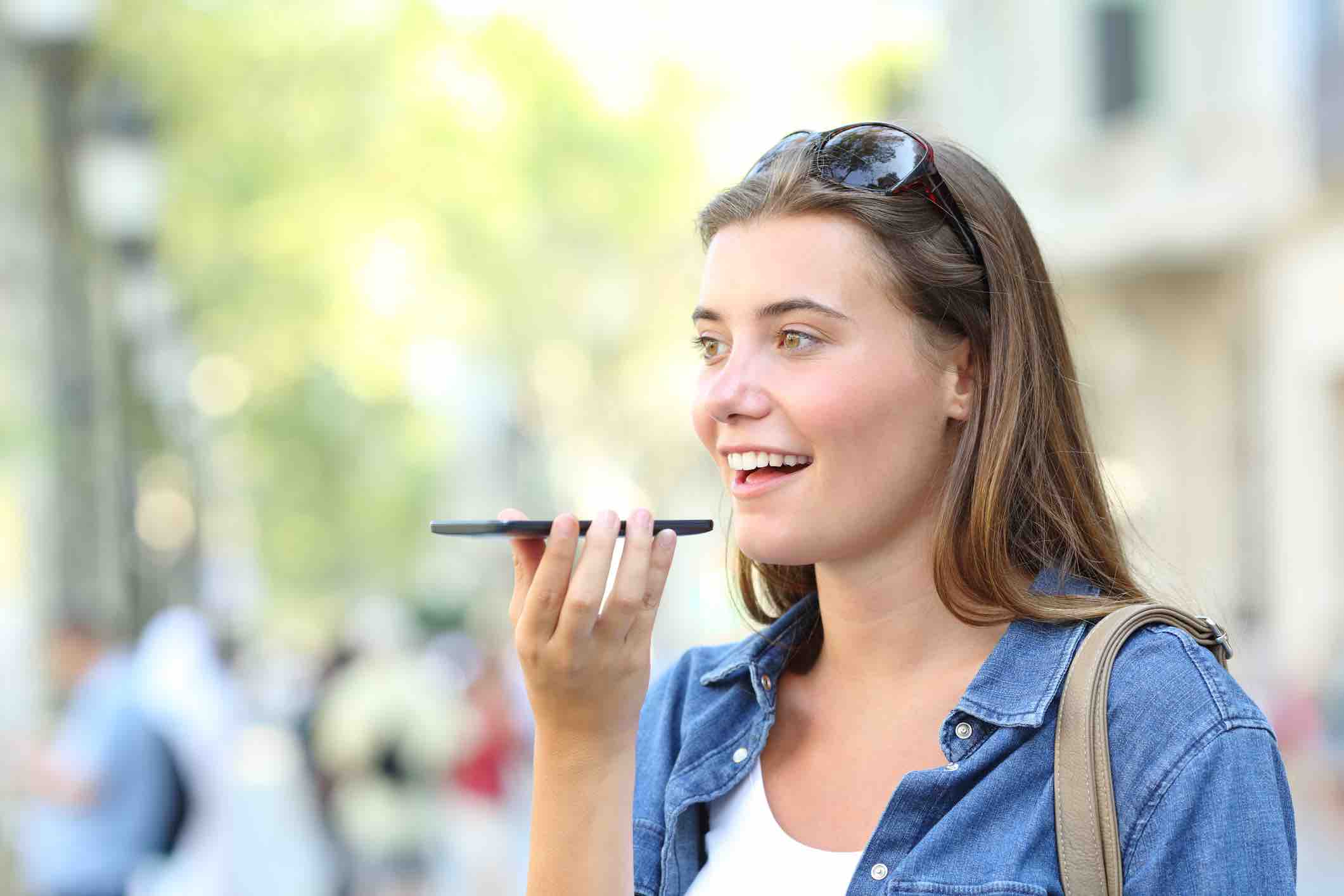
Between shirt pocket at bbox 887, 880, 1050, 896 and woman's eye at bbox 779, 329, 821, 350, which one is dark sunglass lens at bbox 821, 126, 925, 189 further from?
shirt pocket at bbox 887, 880, 1050, 896

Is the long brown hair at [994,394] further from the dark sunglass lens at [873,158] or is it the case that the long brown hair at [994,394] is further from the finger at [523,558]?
the finger at [523,558]

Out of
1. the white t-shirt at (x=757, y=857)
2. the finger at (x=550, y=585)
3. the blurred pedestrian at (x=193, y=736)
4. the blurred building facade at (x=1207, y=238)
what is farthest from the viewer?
the blurred building facade at (x=1207, y=238)

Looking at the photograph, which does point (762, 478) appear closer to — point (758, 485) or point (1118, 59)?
point (758, 485)

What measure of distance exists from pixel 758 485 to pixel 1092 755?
611 mm

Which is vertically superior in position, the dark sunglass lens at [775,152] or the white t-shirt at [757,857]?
the dark sunglass lens at [775,152]

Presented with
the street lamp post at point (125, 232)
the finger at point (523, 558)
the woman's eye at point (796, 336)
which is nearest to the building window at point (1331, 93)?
the street lamp post at point (125, 232)

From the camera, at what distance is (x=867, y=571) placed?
8.02ft

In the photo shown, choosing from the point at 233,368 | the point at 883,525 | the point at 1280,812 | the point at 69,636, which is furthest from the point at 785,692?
the point at 233,368

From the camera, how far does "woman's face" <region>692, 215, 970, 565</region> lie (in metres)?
2.33

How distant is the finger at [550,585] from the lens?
211 cm

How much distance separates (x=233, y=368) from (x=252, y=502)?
1203 cm

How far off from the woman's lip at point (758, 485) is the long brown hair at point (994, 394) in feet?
0.75

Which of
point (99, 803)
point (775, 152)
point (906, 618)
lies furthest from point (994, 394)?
point (99, 803)

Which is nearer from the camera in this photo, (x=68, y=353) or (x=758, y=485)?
(x=758, y=485)
